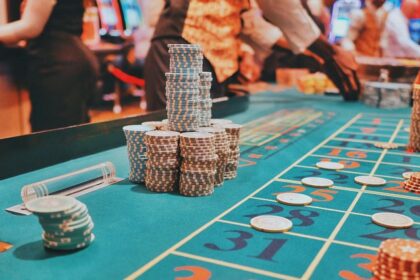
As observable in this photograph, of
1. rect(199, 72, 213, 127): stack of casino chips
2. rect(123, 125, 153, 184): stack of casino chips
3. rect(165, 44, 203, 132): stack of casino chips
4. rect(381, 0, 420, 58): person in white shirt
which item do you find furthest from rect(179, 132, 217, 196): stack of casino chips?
rect(381, 0, 420, 58): person in white shirt

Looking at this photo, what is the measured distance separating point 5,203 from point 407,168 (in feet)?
8.26

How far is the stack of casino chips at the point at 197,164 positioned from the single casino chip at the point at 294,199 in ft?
1.24

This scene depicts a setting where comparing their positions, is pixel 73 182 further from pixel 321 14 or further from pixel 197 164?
pixel 321 14

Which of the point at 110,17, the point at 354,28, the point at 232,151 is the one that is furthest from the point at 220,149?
the point at 354,28

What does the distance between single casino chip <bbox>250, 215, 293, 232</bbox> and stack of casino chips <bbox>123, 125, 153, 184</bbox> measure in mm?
855

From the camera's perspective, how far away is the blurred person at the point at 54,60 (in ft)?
12.2

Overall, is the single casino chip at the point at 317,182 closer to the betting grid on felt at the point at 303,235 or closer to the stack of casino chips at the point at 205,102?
the betting grid on felt at the point at 303,235

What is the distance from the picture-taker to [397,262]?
155 cm

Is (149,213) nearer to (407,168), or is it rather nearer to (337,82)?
(407,168)


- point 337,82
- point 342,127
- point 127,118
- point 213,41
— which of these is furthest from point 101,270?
point 337,82

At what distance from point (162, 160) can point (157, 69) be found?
199cm

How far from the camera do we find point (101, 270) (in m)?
1.68

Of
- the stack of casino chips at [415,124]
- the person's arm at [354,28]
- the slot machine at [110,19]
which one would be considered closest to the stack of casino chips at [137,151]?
the stack of casino chips at [415,124]

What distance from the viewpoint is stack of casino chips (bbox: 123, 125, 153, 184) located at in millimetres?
2723
